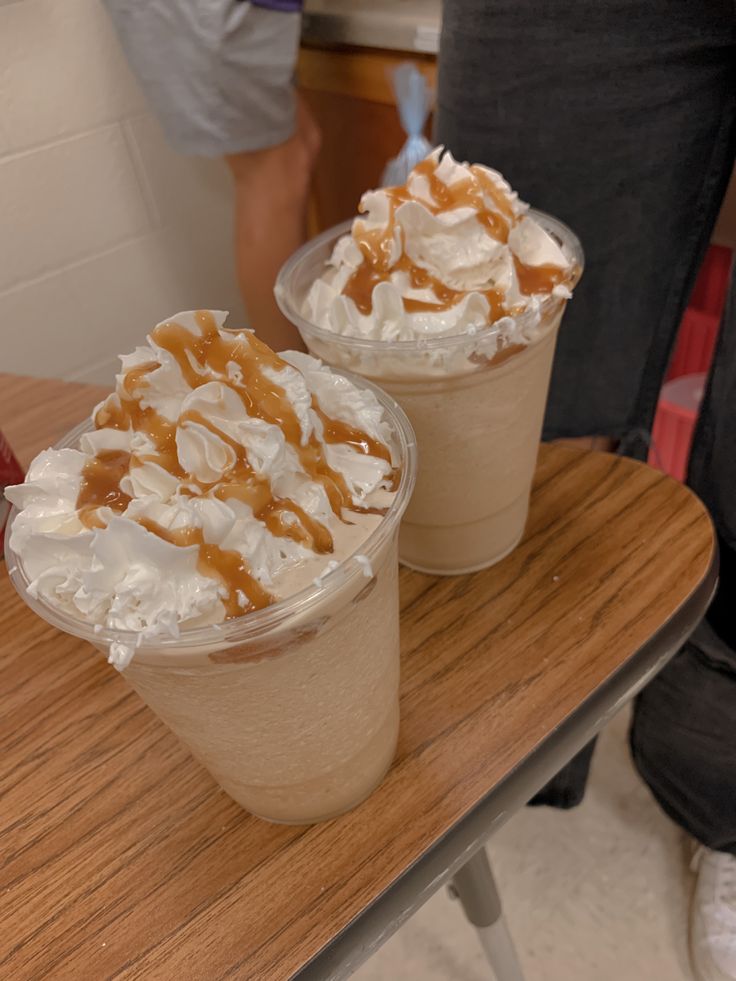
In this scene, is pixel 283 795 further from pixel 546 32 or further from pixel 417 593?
pixel 546 32

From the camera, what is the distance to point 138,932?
461 mm

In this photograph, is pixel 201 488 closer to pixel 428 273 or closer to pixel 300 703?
pixel 300 703

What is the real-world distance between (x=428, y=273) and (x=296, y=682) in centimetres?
32

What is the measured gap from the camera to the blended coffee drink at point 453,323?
0.53m

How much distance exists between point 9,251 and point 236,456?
3.16ft

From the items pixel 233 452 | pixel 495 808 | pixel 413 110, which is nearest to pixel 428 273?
pixel 233 452

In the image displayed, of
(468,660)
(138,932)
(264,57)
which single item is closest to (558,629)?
(468,660)

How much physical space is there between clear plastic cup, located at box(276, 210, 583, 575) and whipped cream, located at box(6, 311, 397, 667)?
0.20 feet

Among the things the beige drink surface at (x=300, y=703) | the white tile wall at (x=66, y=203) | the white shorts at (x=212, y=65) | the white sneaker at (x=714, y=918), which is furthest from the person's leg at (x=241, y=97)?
the white sneaker at (x=714, y=918)

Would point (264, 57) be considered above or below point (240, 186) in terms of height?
above

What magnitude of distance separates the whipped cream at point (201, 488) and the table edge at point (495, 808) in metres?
0.21

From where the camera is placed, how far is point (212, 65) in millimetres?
1132

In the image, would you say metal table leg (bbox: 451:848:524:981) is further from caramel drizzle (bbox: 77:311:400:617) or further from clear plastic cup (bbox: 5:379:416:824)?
caramel drizzle (bbox: 77:311:400:617)

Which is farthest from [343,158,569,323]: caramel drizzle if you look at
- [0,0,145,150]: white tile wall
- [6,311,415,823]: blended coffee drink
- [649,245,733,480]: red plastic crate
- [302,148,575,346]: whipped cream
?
[649,245,733,480]: red plastic crate
